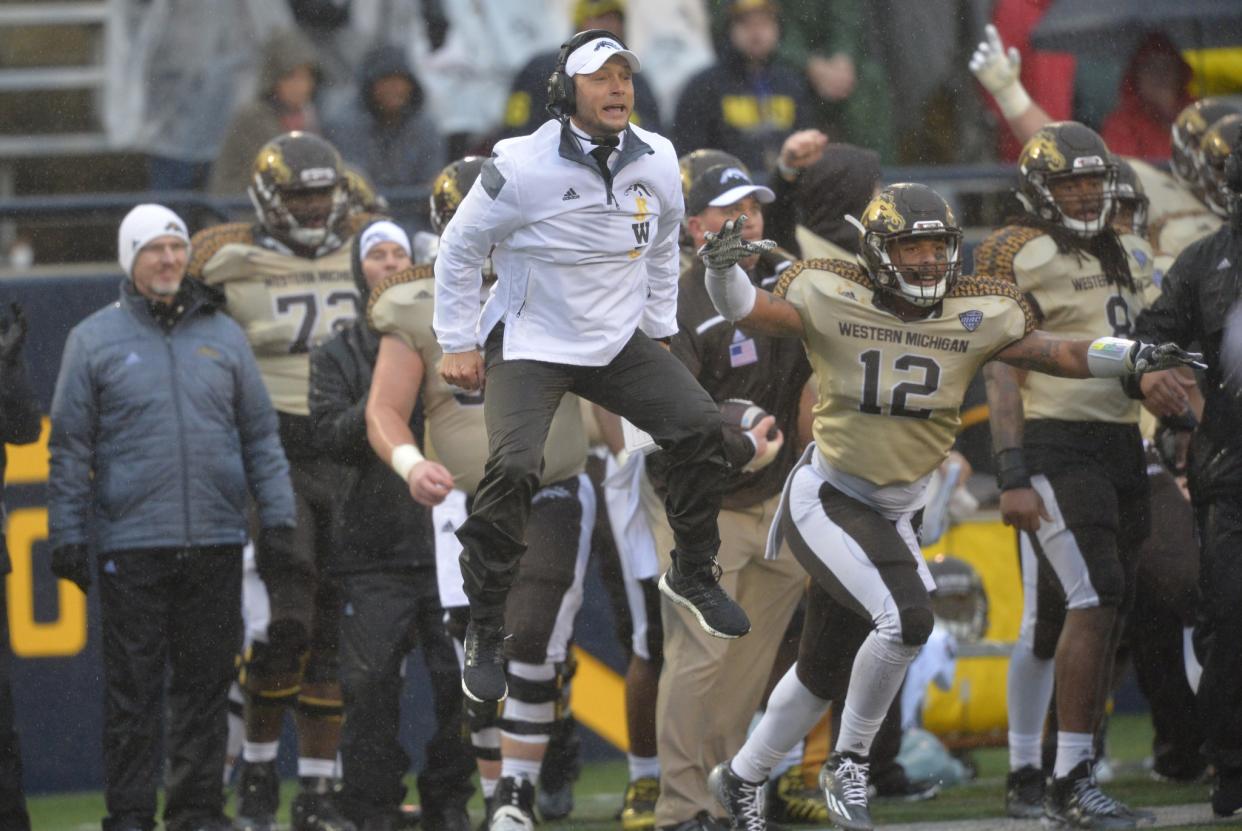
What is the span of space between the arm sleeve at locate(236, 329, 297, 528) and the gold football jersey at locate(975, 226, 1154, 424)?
2.61m

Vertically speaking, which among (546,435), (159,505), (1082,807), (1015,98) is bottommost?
(1082,807)

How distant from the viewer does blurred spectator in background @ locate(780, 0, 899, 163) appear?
1120 cm

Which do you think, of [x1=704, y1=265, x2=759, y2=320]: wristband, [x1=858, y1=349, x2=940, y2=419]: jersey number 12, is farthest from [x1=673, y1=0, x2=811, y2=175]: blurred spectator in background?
[x1=704, y1=265, x2=759, y2=320]: wristband

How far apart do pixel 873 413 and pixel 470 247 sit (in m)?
1.44

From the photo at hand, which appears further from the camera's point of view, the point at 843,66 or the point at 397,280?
the point at 843,66

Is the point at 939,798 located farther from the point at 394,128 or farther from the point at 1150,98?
the point at 394,128

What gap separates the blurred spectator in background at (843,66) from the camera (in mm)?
11195

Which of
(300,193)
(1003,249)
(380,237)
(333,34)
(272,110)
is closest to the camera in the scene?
(1003,249)

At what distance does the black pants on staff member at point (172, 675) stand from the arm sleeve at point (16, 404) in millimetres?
526

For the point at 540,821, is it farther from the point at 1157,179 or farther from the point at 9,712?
the point at 1157,179

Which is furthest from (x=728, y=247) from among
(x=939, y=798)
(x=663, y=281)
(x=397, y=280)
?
(x=939, y=798)

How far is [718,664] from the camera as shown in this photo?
760cm

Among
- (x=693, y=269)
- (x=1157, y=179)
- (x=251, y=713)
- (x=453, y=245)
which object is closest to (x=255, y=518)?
(x=251, y=713)

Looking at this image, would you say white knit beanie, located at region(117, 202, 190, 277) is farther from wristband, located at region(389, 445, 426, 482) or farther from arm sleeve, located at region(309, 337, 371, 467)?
wristband, located at region(389, 445, 426, 482)
